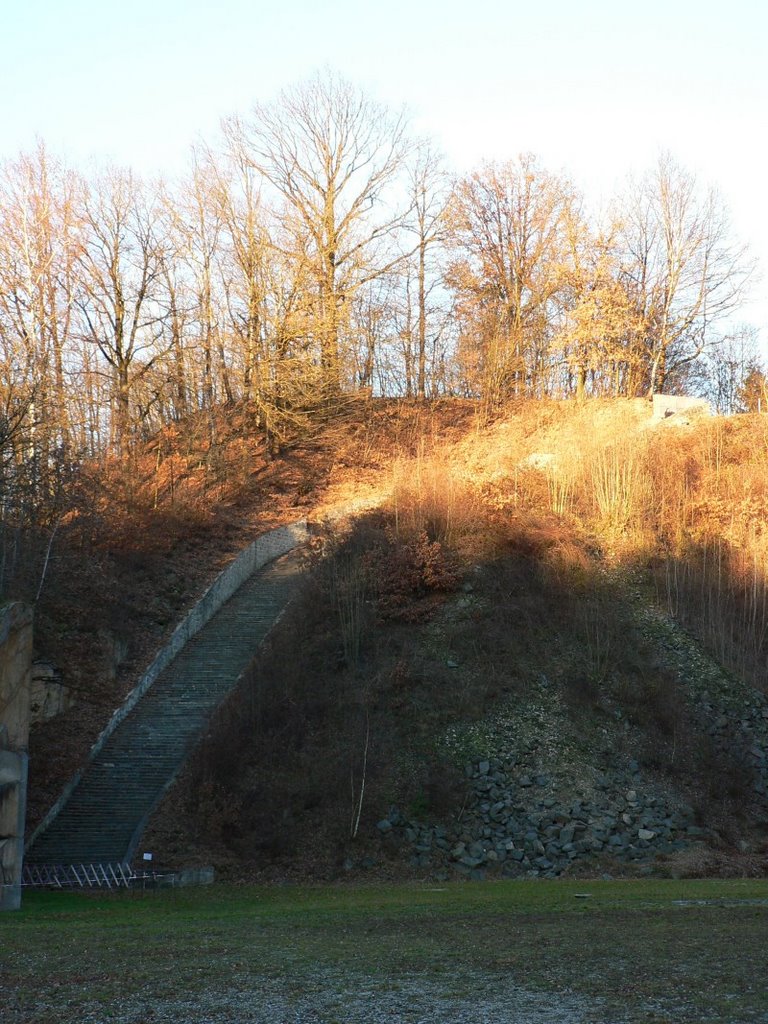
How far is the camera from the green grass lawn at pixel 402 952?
849 cm

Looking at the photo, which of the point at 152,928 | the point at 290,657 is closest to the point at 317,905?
the point at 152,928

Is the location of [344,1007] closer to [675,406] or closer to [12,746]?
[12,746]

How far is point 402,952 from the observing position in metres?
10.7

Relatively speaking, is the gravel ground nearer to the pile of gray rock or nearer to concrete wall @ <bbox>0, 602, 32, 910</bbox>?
concrete wall @ <bbox>0, 602, 32, 910</bbox>

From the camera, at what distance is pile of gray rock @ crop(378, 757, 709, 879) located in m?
20.0

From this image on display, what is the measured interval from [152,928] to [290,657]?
12.2 m

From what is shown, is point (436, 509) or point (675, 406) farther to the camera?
point (675, 406)

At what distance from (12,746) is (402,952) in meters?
7.91

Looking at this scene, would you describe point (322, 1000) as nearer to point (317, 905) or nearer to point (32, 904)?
point (317, 905)

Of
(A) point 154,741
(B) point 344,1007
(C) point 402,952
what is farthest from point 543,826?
(B) point 344,1007

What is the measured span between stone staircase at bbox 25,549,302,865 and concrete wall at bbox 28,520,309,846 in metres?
0.13

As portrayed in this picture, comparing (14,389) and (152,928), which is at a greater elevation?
(14,389)

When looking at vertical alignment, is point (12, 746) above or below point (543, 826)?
above

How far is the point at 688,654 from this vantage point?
26.1 metres
